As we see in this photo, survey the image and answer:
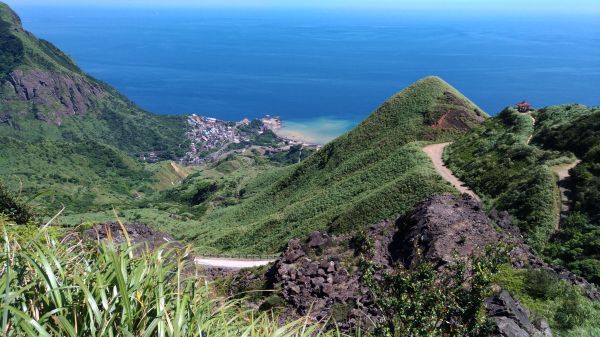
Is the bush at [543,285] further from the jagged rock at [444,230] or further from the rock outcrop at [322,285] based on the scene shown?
the rock outcrop at [322,285]

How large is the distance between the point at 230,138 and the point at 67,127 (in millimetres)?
45440

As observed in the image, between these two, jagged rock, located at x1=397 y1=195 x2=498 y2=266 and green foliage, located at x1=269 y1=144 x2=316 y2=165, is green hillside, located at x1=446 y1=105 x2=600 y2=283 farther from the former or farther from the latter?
green foliage, located at x1=269 y1=144 x2=316 y2=165

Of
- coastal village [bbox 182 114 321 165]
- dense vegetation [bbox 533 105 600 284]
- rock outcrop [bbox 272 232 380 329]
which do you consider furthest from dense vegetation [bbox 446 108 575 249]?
coastal village [bbox 182 114 321 165]

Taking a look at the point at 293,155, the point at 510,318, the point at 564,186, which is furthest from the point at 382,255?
the point at 293,155

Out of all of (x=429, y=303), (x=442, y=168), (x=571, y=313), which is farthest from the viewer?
(x=442, y=168)

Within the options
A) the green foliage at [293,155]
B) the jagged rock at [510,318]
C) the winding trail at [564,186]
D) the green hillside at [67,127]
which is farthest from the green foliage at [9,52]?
the jagged rock at [510,318]

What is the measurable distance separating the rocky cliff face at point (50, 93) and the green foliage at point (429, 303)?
146 meters

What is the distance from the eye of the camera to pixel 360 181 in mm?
36844

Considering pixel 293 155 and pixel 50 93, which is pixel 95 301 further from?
pixel 50 93

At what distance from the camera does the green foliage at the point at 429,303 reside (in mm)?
7289

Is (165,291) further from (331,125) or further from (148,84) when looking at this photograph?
(148,84)

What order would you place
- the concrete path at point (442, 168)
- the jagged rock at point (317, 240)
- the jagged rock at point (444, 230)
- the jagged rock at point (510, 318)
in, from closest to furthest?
1. the jagged rock at point (510, 318)
2. the jagged rock at point (444, 230)
3. the jagged rock at point (317, 240)
4. the concrete path at point (442, 168)

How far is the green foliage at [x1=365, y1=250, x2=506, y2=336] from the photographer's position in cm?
729

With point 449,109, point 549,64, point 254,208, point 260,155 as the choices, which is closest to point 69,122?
point 260,155
